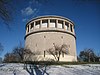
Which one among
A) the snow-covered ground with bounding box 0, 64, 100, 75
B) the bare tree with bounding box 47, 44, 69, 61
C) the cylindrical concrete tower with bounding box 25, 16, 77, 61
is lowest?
the snow-covered ground with bounding box 0, 64, 100, 75

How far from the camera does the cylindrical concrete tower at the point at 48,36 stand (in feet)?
105

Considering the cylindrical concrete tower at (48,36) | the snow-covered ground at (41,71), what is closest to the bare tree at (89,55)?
the cylindrical concrete tower at (48,36)

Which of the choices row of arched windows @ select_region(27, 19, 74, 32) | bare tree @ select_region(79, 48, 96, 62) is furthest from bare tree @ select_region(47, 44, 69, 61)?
bare tree @ select_region(79, 48, 96, 62)

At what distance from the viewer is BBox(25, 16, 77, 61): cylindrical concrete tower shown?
1266 inches

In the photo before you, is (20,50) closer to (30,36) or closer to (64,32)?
(30,36)

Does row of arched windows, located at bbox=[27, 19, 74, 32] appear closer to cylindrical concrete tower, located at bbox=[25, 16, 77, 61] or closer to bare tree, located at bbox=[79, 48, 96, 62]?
cylindrical concrete tower, located at bbox=[25, 16, 77, 61]

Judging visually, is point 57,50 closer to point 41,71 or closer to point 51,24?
point 51,24

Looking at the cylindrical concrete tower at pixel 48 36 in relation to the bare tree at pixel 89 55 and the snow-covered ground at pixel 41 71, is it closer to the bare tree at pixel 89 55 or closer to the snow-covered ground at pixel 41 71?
the bare tree at pixel 89 55

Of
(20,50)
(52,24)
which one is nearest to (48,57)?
(20,50)

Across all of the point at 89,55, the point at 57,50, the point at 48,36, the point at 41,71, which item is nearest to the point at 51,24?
the point at 48,36

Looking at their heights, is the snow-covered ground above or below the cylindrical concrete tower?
below

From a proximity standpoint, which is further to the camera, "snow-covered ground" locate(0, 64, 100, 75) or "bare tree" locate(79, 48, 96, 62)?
"bare tree" locate(79, 48, 96, 62)

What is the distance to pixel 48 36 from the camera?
3297cm

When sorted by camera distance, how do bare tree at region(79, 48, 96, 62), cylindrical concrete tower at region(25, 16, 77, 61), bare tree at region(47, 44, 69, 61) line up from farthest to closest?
bare tree at region(79, 48, 96, 62) → cylindrical concrete tower at region(25, 16, 77, 61) → bare tree at region(47, 44, 69, 61)
